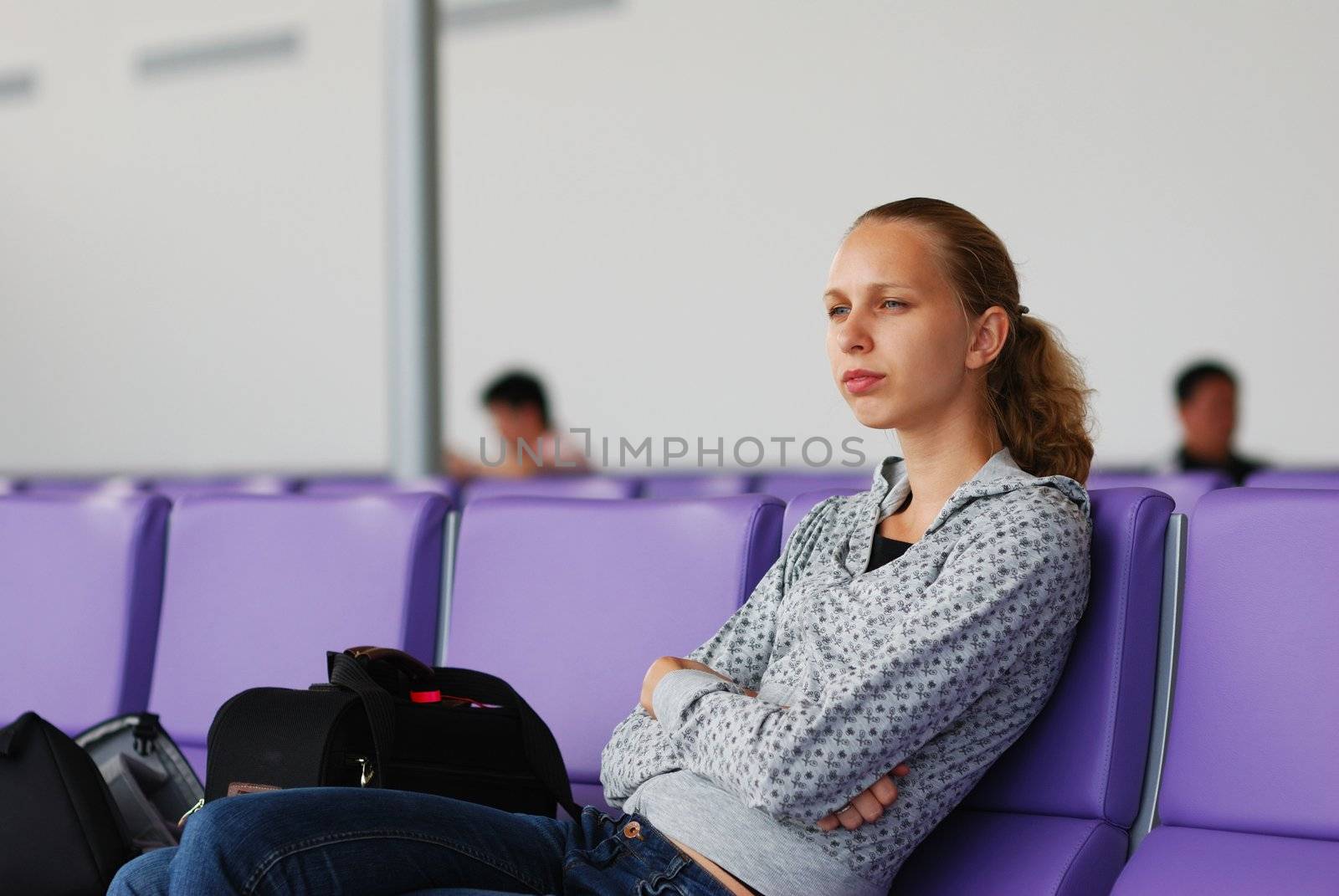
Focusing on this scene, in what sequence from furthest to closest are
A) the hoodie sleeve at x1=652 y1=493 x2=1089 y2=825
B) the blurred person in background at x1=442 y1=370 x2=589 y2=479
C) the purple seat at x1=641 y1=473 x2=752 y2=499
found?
the blurred person in background at x1=442 y1=370 x2=589 y2=479, the purple seat at x1=641 y1=473 x2=752 y2=499, the hoodie sleeve at x1=652 y1=493 x2=1089 y2=825

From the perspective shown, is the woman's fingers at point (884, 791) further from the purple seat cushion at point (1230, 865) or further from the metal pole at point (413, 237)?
the metal pole at point (413, 237)

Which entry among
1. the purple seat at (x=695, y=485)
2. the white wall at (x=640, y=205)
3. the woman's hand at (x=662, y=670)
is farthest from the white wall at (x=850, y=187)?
the woman's hand at (x=662, y=670)

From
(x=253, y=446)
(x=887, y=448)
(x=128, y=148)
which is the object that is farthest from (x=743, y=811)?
(x=128, y=148)

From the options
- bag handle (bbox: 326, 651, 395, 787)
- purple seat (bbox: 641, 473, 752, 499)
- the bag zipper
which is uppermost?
purple seat (bbox: 641, 473, 752, 499)

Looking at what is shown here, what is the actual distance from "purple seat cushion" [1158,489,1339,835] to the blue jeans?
0.55 meters

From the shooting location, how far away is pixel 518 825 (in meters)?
1.59

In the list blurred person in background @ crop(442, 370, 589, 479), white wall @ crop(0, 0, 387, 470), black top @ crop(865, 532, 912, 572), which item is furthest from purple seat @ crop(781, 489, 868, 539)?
white wall @ crop(0, 0, 387, 470)

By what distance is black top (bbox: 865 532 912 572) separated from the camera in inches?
68.8

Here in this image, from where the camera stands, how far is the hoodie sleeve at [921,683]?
4.84 feet

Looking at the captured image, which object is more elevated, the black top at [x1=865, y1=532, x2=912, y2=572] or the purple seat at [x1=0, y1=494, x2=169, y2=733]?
the black top at [x1=865, y1=532, x2=912, y2=572]

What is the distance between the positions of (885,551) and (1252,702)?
17.6 inches

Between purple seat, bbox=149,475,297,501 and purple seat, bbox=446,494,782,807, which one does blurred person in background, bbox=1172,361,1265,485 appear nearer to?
purple seat, bbox=149,475,297,501

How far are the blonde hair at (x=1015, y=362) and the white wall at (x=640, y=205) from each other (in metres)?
4.45

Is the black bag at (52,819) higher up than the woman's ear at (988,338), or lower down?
lower down
